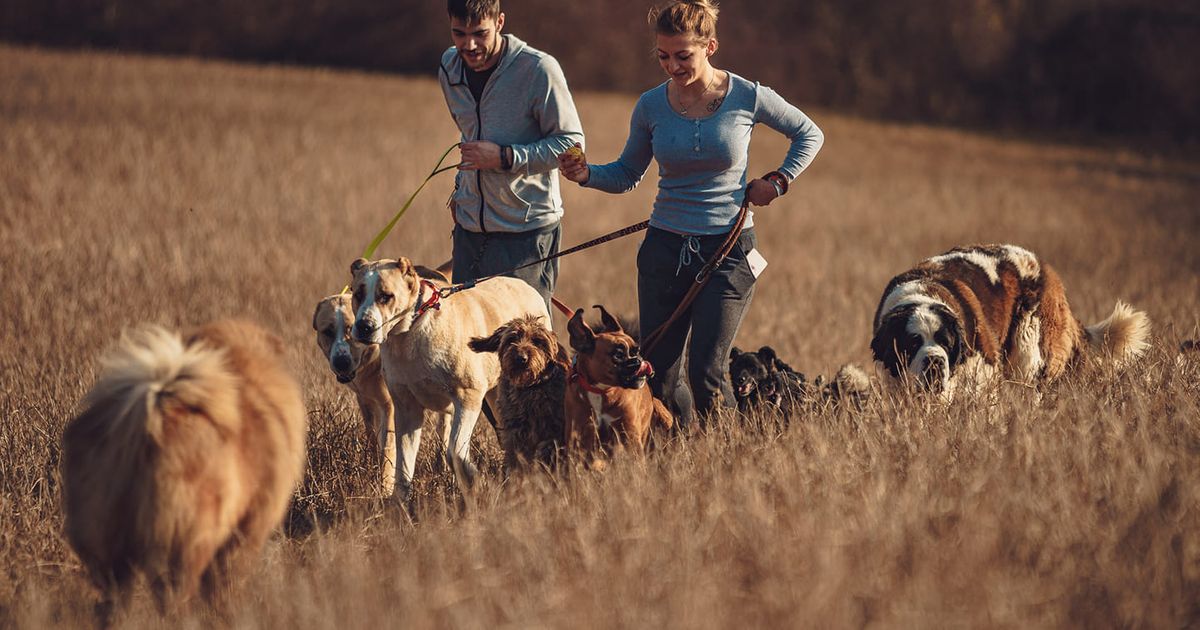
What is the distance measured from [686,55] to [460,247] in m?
1.80

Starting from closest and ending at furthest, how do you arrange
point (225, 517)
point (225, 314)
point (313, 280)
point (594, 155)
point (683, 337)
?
1. point (225, 517)
2. point (683, 337)
3. point (225, 314)
4. point (313, 280)
5. point (594, 155)

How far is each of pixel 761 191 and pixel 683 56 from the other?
74 centimetres

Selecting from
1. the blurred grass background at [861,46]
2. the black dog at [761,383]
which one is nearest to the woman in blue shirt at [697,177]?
the black dog at [761,383]

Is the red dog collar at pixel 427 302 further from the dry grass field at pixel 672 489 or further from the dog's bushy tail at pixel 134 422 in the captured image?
the dog's bushy tail at pixel 134 422

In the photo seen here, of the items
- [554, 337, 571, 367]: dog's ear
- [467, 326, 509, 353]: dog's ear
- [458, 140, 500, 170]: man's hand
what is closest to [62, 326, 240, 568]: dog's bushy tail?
[467, 326, 509, 353]: dog's ear

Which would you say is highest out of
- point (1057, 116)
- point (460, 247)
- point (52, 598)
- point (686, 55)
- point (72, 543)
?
point (1057, 116)

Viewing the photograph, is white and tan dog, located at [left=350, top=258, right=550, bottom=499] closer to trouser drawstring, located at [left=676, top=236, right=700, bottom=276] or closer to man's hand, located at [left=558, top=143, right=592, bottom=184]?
man's hand, located at [left=558, top=143, right=592, bottom=184]

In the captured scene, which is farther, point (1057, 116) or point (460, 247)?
point (1057, 116)

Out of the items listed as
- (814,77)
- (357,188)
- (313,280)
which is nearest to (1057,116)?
(814,77)

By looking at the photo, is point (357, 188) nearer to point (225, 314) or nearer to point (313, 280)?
point (313, 280)

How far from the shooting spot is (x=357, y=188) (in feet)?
59.0

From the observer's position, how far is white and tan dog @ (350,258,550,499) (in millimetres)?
5148

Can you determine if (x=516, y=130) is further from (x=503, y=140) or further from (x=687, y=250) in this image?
(x=687, y=250)

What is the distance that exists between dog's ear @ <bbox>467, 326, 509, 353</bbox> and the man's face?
1443 millimetres
